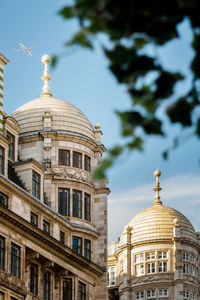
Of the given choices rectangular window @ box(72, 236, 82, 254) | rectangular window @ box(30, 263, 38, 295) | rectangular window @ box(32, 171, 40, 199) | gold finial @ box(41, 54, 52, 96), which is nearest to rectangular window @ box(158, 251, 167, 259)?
gold finial @ box(41, 54, 52, 96)

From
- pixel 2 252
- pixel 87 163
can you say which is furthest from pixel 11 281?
pixel 87 163

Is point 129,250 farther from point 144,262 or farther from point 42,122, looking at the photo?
point 42,122

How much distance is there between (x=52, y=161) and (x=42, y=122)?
319 centimetres

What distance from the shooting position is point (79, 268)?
5634 centimetres

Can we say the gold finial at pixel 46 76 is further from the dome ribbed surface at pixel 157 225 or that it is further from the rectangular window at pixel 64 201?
the dome ribbed surface at pixel 157 225

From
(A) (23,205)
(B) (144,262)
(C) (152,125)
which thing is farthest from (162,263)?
(C) (152,125)

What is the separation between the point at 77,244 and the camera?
58.3m

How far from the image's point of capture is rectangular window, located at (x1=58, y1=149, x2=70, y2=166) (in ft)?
197

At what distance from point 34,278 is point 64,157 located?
11.2 metres

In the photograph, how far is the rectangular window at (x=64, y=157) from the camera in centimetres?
5997

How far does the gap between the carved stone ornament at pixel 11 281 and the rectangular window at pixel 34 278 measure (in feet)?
7.36

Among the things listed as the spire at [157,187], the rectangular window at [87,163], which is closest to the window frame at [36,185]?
the rectangular window at [87,163]

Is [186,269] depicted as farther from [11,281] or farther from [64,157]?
[11,281]

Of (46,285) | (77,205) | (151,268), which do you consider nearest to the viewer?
(46,285)
